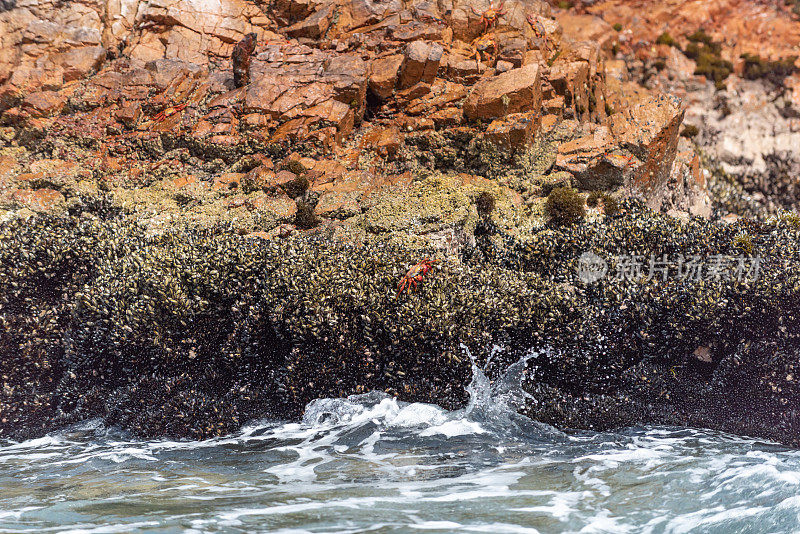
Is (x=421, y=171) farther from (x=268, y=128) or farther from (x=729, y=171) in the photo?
(x=729, y=171)

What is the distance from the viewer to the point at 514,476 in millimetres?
10938

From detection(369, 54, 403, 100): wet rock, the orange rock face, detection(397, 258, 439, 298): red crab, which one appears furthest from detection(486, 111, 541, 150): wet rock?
detection(397, 258, 439, 298): red crab

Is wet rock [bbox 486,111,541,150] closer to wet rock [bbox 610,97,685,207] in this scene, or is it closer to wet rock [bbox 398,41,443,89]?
wet rock [bbox 610,97,685,207]

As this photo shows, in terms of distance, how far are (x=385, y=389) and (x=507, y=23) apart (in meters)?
17.2

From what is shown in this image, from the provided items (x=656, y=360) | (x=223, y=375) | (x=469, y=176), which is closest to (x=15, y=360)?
(x=223, y=375)

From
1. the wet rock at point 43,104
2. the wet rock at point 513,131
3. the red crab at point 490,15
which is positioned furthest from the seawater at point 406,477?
the red crab at point 490,15

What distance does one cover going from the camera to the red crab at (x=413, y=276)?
570 inches

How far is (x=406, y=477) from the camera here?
35.8 ft

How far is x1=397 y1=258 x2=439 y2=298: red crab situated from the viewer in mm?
14486

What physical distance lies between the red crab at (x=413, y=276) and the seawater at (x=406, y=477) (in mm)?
2888

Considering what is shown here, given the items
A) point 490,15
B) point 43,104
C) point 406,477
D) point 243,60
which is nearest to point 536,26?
point 490,15

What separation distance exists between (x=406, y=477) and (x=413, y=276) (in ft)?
17.9

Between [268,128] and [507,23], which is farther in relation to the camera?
[507,23]

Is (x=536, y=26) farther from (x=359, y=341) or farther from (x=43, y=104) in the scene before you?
(x=43, y=104)
